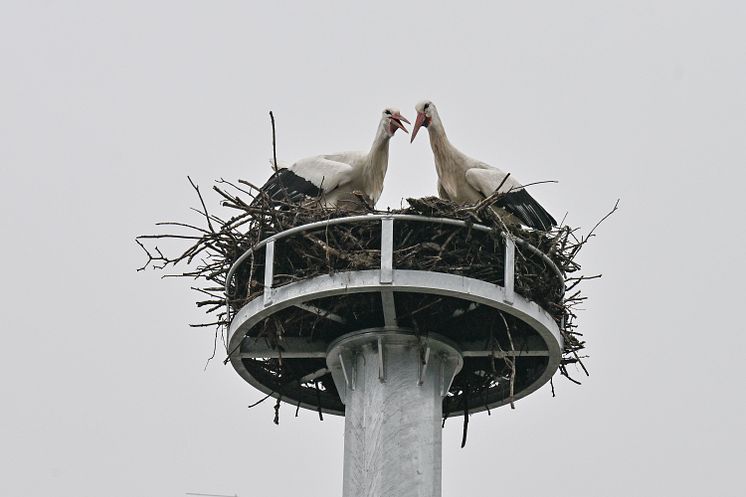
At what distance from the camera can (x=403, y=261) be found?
441 inches

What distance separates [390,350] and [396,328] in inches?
7.7

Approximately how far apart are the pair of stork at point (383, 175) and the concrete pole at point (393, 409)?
7.12 ft

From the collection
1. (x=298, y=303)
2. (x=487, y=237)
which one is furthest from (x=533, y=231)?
(x=298, y=303)

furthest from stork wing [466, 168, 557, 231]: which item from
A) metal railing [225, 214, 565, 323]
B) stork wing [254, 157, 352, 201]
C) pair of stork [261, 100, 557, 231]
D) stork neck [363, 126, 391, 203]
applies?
metal railing [225, 214, 565, 323]

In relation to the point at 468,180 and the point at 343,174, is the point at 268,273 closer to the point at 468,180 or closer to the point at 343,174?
the point at 343,174

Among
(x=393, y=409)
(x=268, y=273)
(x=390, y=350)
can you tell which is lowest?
(x=393, y=409)

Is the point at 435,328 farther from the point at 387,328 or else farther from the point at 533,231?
the point at 533,231

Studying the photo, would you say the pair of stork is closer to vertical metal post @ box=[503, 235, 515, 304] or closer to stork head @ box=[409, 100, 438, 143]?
stork head @ box=[409, 100, 438, 143]

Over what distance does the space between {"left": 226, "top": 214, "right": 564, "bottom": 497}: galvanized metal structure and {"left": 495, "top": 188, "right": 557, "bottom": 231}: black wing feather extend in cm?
155

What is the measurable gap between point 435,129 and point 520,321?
311 centimetres

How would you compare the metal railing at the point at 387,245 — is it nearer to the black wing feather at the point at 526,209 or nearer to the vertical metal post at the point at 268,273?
the vertical metal post at the point at 268,273

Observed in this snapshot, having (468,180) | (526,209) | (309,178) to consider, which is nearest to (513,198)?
(526,209)

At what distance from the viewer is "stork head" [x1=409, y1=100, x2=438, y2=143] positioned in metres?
14.5

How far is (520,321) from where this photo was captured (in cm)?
1200
